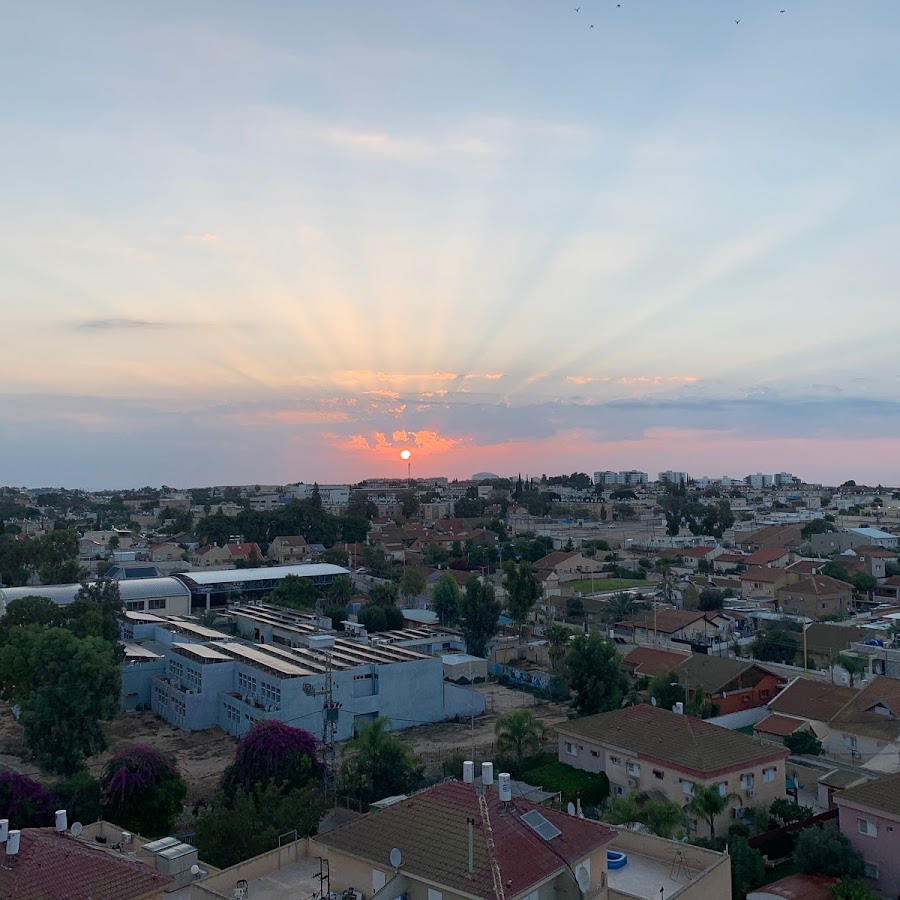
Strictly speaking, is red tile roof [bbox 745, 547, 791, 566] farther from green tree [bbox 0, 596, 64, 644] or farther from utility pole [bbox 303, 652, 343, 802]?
green tree [bbox 0, 596, 64, 644]

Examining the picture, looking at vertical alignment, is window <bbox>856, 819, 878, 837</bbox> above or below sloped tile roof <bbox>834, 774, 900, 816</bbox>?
below

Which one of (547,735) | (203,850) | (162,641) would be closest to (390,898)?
(203,850)

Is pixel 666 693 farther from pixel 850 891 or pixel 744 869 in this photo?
pixel 850 891

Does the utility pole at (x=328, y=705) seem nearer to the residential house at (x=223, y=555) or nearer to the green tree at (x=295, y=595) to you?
the green tree at (x=295, y=595)

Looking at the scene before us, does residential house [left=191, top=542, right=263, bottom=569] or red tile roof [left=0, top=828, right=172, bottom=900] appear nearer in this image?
red tile roof [left=0, top=828, right=172, bottom=900]

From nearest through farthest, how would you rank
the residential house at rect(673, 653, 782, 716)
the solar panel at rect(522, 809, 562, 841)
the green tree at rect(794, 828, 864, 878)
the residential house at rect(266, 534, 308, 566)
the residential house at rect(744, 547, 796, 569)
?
the solar panel at rect(522, 809, 562, 841) < the green tree at rect(794, 828, 864, 878) < the residential house at rect(673, 653, 782, 716) < the residential house at rect(744, 547, 796, 569) < the residential house at rect(266, 534, 308, 566)

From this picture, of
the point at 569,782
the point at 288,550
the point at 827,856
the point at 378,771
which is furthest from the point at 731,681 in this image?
the point at 288,550

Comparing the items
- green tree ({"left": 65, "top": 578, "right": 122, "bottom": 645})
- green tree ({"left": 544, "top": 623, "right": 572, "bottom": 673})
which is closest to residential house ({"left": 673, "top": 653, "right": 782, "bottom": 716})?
green tree ({"left": 544, "top": 623, "right": 572, "bottom": 673})
